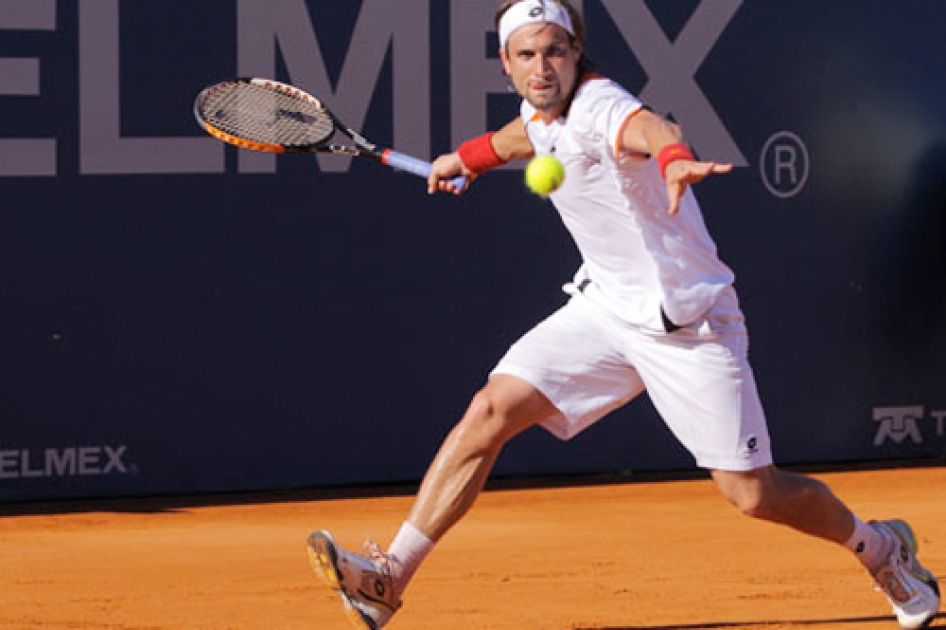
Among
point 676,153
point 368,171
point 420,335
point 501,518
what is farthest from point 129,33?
point 676,153

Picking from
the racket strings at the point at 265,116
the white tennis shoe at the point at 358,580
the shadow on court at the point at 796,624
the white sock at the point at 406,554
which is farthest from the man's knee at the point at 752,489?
the racket strings at the point at 265,116

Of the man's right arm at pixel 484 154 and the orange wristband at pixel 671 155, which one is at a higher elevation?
the orange wristband at pixel 671 155

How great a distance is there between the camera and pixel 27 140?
7598 mm

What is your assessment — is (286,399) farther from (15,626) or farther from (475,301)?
(15,626)

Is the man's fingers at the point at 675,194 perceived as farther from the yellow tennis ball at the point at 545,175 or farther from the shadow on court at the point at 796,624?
the shadow on court at the point at 796,624

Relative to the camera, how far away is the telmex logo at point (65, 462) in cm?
768

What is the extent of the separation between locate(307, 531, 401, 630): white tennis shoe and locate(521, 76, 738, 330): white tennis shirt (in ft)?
2.84

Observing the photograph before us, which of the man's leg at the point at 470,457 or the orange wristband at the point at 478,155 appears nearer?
the man's leg at the point at 470,457

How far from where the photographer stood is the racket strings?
221 inches

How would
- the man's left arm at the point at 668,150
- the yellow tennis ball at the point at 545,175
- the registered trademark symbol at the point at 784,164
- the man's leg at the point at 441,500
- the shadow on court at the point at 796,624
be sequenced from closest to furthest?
1. the man's left arm at the point at 668,150
2. the yellow tennis ball at the point at 545,175
3. the man's leg at the point at 441,500
4. the shadow on court at the point at 796,624
5. the registered trademark symbol at the point at 784,164

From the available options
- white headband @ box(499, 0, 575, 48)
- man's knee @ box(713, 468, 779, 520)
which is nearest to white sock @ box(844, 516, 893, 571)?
man's knee @ box(713, 468, 779, 520)

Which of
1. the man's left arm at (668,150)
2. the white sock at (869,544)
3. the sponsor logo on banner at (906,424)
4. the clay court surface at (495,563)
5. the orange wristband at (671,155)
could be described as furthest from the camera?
the sponsor logo on banner at (906,424)

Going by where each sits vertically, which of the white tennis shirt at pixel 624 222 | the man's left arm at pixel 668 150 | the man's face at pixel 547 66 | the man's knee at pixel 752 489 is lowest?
the man's knee at pixel 752 489

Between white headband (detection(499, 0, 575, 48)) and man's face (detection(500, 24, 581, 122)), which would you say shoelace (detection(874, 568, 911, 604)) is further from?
white headband (detection(499, 0, 575, 48))
